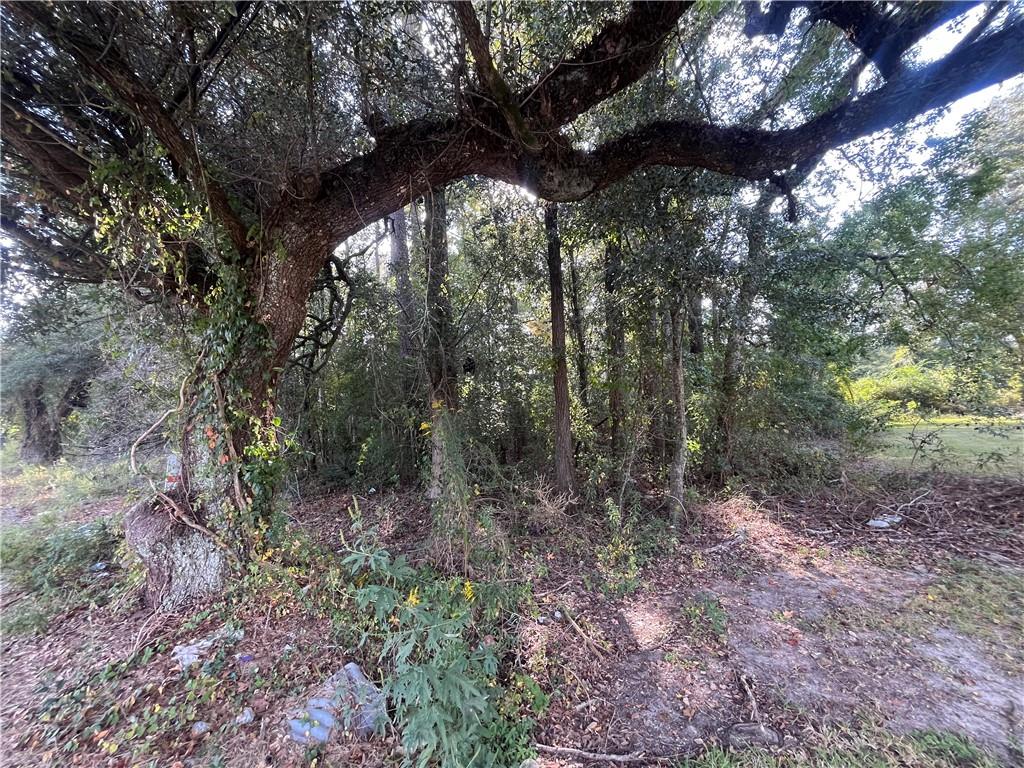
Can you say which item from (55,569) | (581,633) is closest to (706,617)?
(581,633)

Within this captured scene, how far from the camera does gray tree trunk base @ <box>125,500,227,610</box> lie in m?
2.75

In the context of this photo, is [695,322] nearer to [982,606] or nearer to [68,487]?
[982,606]

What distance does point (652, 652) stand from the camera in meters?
2.74

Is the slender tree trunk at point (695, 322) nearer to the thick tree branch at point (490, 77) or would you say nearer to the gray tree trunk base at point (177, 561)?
the thick tree branch at point (490, 77)

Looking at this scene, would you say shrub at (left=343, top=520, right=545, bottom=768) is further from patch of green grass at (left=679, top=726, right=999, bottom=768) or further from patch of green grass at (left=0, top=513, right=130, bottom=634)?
patch of green grass at (left=0, top=513, right=130, bottom=634)

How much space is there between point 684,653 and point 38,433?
44.8 feet

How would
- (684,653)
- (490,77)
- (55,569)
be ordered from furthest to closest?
(55,569) → (684,653) → (490,77)

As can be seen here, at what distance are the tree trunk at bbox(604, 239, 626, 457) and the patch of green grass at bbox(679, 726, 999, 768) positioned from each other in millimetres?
3207

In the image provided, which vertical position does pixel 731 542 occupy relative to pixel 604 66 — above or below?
below

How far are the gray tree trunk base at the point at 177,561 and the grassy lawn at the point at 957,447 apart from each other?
8.16m

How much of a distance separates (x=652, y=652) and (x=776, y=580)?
1742 mm

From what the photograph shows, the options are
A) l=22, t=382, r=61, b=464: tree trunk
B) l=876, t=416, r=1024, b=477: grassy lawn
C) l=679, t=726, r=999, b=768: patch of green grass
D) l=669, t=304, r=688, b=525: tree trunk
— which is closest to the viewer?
l=679, t=726, r=999, b=768: patch of green grass

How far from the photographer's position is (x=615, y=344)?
196 inches

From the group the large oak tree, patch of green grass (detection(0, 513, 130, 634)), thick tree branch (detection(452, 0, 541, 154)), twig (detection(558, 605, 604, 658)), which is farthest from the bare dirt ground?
thick tree branch (detection(452, 0, 541, 154))
